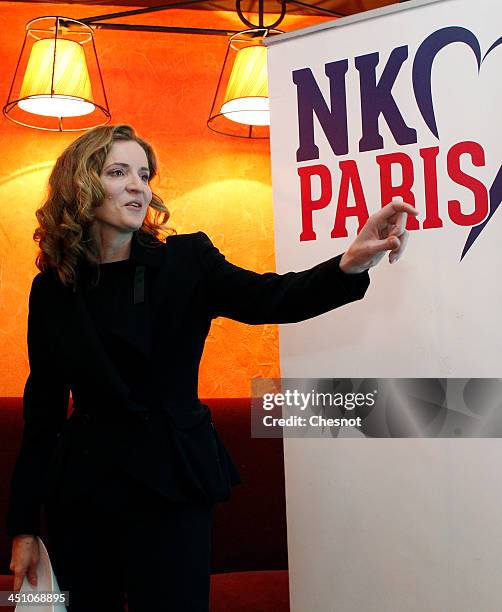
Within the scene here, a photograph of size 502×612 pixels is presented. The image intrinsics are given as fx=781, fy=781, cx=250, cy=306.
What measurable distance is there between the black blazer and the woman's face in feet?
0.20

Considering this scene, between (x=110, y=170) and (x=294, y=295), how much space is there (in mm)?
503

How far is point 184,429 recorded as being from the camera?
5.10 ft

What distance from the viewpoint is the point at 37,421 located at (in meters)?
1.69

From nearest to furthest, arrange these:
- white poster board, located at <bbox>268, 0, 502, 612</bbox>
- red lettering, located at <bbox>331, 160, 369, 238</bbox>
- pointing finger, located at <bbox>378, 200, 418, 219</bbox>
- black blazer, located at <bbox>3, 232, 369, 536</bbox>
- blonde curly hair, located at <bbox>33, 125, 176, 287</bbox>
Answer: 1. pointing finger, located at <bbox>378, 200, 418, 219</bbox>
2. black blazer, located at <bbox>3, 232, 369, 536</bbox>
3. blonde curly hair, located at <bbox>33, 125, 176, 287</bbox>
4. white poster board, located at <bbox>268, 0, 502, 612</bbox>
5. red lettering, located at <bbox>331, 160, 369, 238</bbox>

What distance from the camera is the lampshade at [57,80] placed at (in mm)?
2600

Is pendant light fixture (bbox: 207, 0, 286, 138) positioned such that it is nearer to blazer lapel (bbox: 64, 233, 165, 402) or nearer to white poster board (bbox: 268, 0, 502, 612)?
white poster board (bbox: 268, 0, 502, 612)

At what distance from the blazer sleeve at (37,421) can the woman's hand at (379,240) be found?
0.65 metres

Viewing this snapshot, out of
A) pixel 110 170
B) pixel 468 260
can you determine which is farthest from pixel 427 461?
pixel 110 170

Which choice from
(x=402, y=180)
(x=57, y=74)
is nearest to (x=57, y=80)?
(x=57, y=74)

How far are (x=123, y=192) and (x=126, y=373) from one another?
0.39 m

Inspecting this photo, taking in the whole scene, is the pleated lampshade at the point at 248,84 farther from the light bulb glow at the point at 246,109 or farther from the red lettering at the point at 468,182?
the red lettering at the point at 468,182

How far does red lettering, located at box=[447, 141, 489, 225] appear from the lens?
186 centimetres

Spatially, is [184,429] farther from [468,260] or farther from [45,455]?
[468,260]

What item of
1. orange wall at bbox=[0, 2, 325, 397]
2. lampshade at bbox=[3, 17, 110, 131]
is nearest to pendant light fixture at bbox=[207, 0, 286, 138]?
orange wall at bbox=[0, 2, 325, 397]
